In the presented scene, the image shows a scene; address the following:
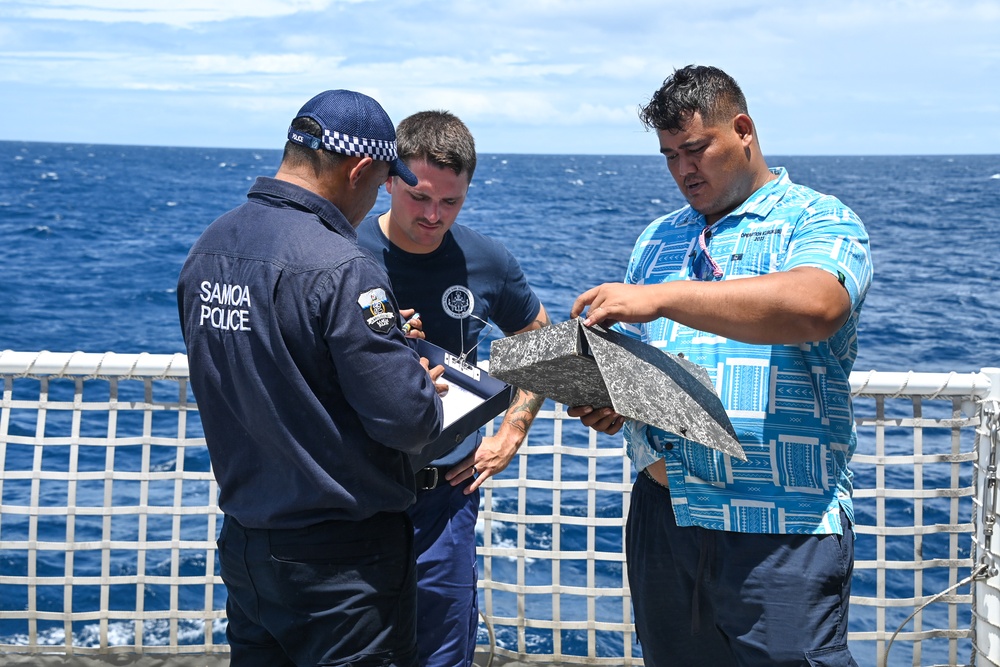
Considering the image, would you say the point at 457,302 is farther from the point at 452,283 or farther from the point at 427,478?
the point at 427,478

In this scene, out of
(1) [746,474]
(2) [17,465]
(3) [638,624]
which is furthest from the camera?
(2) [17,465]

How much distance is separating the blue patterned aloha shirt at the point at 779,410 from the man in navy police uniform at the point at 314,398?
67 cm

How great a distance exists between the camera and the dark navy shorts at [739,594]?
2205mm

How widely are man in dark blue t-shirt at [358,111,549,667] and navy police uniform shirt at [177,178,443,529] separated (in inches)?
29.7

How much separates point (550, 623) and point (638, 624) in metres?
1.37

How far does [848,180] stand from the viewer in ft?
273

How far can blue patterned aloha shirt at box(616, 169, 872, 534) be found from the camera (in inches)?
87.7

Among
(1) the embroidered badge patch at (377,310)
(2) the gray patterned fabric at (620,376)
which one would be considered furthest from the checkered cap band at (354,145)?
(2) the gray patterned fabric at (620,376)

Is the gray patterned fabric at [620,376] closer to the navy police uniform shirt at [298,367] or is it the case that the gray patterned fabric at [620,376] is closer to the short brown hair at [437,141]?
the navy police uniform shirt at [298,367]

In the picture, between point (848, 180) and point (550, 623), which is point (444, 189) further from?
point (848, 180)

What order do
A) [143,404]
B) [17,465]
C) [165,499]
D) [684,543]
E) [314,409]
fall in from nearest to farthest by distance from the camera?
[314,409] → [684,543] → [143,404] → [165,499] → [17,465]

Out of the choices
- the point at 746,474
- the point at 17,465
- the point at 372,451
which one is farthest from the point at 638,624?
the point at 17,465

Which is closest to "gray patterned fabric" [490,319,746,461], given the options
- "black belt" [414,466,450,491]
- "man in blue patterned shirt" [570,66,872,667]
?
"man in blue patterned shirt" [570,66,872,667]

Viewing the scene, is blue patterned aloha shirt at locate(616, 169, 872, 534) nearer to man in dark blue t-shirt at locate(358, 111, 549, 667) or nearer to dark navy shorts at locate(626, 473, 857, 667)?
dark navy shorts at locate(626, 473, 857, 667)
